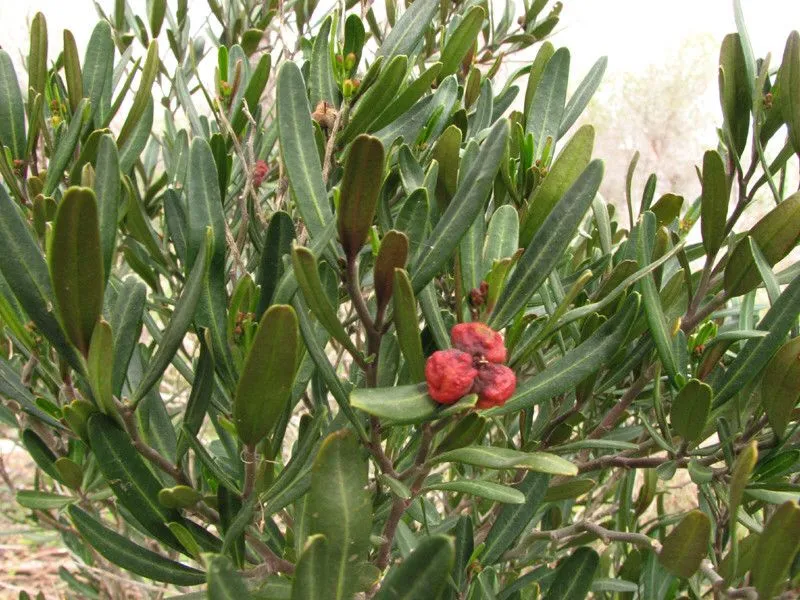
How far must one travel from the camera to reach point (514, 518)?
93 centimetres

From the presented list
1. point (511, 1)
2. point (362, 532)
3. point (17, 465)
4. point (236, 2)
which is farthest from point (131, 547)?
point (17, 465)

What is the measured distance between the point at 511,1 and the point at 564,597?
1365mm

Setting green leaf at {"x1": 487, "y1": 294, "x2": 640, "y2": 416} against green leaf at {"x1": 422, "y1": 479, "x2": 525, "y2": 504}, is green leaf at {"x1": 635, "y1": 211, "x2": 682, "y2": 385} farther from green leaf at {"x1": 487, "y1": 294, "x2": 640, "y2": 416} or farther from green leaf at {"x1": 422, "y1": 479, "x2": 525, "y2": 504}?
green leaf at {"x1": 422, "y1": 479, "x2": 525, "y2": 504}

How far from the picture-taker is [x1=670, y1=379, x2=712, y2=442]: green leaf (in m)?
0.72

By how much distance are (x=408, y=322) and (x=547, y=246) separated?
0.51ft

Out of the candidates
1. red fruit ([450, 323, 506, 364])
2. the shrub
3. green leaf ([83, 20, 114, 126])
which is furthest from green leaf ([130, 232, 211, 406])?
green leaf ([83, 20, 114, 126])

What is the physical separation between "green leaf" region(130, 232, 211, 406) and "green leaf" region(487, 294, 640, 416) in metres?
0.28

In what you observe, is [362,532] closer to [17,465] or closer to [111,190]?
[111,190]

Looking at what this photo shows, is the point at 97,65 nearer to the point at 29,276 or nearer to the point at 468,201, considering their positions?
the point at 29,276

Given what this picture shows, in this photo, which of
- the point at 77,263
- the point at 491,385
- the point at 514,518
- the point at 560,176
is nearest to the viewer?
the point at 77,263

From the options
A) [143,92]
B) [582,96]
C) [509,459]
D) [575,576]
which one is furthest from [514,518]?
[143,92]

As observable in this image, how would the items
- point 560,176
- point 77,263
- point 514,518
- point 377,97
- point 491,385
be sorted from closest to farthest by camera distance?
point 77,263 → point 491,385 → point 560,176 → point 377,97 → point 514,518

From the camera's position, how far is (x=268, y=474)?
2.54 feet

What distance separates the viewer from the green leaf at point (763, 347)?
28.8 inches
